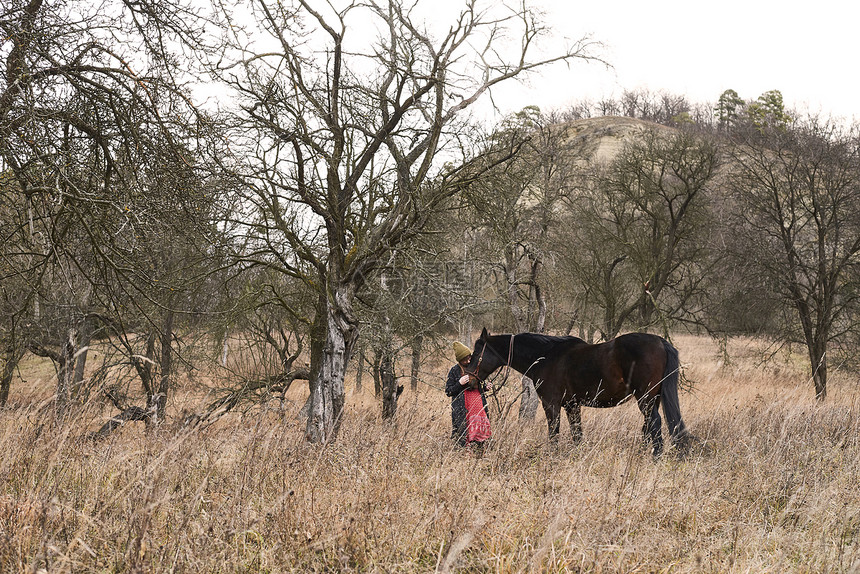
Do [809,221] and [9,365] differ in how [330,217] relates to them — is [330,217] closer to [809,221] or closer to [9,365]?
→ [9,365]

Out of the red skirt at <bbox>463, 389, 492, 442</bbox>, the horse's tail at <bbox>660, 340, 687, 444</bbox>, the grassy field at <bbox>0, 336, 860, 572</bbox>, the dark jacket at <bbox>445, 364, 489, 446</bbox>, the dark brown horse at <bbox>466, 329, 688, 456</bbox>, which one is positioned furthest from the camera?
the dark brown horse at <bbox>466, 329, 688, 456</bbox>

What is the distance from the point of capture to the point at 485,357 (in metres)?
6.91

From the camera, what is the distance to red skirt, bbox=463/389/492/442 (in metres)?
5.76

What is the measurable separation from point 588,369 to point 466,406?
2054mm

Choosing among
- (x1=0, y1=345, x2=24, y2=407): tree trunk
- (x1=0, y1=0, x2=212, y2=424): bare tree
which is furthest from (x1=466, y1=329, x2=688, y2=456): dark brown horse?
(x1=0, y1=345, x2=24, y2=407): tree trunk

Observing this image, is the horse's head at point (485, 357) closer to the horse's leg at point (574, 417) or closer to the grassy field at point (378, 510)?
the horse's leg at point (574, 417)

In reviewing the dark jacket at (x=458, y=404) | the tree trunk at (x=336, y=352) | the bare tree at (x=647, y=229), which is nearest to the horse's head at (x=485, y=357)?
the dark jacket at (x=458, y=404)

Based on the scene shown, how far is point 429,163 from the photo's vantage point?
7.58 metres

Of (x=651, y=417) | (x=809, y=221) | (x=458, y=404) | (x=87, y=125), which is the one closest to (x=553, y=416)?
(x=651, y=417)

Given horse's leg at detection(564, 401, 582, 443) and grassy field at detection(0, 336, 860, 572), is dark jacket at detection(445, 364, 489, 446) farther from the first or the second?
horse's leg at detection(564, 401, 582, 443)

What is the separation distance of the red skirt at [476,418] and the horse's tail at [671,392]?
2.21 metres

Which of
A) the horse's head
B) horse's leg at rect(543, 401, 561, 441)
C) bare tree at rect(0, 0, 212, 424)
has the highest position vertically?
bare tree at rect(0, 0, 212, 424)

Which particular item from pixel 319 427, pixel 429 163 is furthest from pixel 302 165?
pixel 319 427

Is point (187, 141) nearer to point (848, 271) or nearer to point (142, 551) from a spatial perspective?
point (142, 551)
